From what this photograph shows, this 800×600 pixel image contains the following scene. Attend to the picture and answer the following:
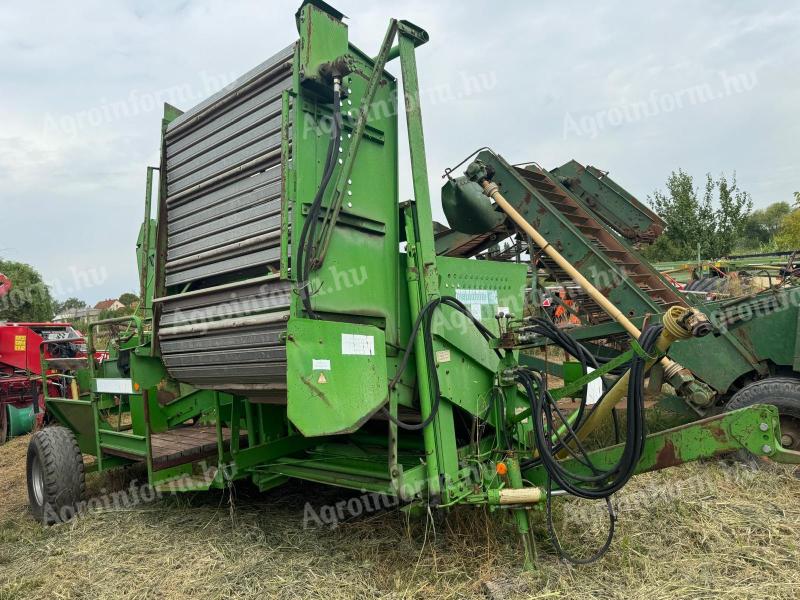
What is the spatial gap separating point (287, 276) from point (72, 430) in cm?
360

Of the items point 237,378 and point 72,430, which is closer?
point 237,378

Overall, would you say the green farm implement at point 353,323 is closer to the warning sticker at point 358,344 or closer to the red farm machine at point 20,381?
the warning sticker at point 358,344

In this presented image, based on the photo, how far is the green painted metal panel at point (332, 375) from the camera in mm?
2502

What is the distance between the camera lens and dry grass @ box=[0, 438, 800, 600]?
2.81 m

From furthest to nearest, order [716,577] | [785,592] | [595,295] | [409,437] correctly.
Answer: [595,295] → [409,437] → [716,577] → [785,592]

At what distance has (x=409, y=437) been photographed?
396cm

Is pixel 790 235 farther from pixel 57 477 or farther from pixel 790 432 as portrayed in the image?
pixel 57 477

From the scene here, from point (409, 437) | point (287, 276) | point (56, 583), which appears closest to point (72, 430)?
point (56, 583)

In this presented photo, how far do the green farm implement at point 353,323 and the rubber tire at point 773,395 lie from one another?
101 cm

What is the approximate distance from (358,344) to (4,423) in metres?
8.20

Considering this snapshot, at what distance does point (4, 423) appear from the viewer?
8.37 metres

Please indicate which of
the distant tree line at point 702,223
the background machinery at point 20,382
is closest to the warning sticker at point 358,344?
the background machinery at point 20,382

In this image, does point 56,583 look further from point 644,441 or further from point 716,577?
point 716,577

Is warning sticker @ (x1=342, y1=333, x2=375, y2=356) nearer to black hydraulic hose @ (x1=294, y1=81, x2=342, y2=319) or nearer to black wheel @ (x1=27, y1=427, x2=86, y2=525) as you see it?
black hydraulic hose @ (x1=294, y1=81, x2=342, y2=319)
